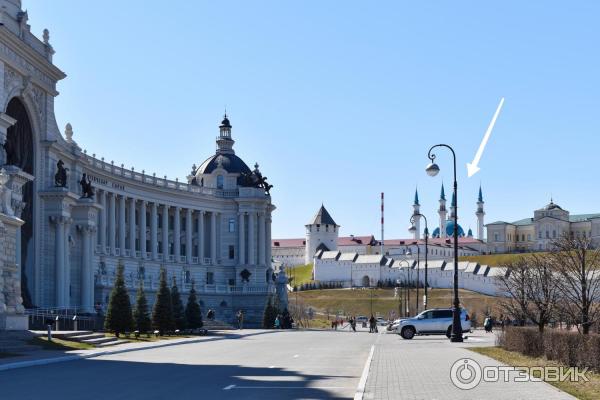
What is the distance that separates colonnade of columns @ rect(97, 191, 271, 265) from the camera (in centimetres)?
10388

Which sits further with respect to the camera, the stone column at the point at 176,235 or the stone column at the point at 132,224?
the stone column at the point at 176,235

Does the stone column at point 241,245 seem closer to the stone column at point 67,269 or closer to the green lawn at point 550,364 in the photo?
the stone column at point 67,269

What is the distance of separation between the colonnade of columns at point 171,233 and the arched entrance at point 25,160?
1279 inches

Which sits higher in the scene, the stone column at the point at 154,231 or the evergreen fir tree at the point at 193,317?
the stone column at the point at 154,231

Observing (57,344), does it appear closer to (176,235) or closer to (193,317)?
(193,317)

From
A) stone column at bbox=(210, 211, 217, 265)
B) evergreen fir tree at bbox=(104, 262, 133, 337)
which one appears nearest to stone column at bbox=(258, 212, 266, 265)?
stone column at bbox=(210, 211, 217, 265)

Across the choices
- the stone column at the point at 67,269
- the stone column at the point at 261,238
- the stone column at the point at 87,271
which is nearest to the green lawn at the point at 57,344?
the stone column at the point at 67,269

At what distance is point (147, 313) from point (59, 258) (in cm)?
1029

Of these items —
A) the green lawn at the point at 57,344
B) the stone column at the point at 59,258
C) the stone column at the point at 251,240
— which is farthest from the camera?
the stone column at the point at 251,240

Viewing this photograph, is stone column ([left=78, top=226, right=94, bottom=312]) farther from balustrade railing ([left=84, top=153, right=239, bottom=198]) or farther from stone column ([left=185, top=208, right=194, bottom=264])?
stone column ([left=185, top=208, right=194, bottom=264])

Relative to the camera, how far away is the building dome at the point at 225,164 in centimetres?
13362

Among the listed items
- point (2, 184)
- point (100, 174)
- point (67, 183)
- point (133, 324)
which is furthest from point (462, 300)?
point (2, 184)

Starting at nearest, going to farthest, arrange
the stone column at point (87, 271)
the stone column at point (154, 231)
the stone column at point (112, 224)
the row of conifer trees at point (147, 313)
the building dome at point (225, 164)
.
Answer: the row of conifer trees at point (147, 313) < the stone column at point (87, 271) < the stone column at point (112, 224) < the stone column at point (154, 231) < the building dome at point (225, 164)

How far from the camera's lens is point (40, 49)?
68938mm
